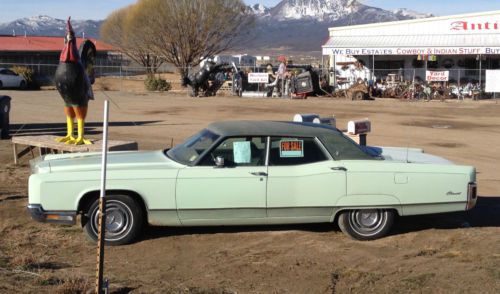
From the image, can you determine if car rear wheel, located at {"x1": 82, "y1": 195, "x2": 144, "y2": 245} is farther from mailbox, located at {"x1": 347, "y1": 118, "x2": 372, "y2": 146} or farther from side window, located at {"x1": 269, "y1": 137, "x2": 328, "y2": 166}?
mailbox, located at {"x1": 347, "y1": 118, "x2": 372, "y2": 146}

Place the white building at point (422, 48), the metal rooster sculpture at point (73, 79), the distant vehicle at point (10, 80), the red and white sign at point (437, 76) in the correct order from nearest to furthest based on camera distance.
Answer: the metal rooster sculpture at point (73, 79), the red and white sign at point (437, 76), the white building at point (422, 48), the distant vehicle at point (10, 80)

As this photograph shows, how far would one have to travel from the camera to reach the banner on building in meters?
33.4

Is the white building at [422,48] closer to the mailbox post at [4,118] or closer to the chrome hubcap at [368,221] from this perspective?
the mailbox post at [4,118]

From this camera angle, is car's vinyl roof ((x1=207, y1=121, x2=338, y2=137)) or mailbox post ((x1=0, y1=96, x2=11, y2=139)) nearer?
car's vinyl roof ((x1=207, y1=121, x2=338, y2=137))

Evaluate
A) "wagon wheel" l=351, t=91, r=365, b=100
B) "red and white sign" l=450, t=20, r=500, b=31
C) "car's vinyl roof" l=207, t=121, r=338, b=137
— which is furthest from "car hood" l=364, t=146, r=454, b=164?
"red and white sign" l=450, t=20, r=500, b=31

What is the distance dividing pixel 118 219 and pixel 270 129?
1893mm

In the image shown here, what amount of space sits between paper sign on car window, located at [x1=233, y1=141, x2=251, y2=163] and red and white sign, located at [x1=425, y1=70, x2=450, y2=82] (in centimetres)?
2827

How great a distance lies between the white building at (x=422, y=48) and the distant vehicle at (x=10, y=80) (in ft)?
56.0

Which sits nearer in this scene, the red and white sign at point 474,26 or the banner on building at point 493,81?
the banner on building at point 493,81

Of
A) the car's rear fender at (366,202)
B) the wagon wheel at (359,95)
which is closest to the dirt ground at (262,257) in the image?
the car's rear fender at (366,202)

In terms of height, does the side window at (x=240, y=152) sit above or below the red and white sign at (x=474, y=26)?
below

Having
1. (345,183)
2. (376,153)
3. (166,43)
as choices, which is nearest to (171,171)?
(345,183)

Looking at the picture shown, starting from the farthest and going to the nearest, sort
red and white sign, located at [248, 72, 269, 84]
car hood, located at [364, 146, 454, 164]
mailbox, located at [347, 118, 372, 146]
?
red and white sign, located at [248, 72, 269, 84] < mailbox, located at [347, 118, 372, 146] < car hood, located at [364, 146, 454, 164]

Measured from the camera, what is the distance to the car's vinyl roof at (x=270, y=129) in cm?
745
